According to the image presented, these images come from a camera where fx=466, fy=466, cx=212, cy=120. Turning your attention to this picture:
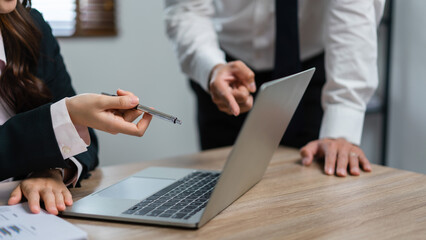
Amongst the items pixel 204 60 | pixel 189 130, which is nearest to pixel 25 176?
pixel 204 60

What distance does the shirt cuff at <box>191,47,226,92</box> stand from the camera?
129 centimetres

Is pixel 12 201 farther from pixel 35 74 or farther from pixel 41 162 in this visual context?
pixel 35 74

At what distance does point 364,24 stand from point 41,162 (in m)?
0.81

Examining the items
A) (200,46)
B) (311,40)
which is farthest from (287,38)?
(200,46)

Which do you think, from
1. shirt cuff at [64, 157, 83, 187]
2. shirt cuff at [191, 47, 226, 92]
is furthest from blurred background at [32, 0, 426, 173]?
shirt cuff at [64, 157, 83, 187]

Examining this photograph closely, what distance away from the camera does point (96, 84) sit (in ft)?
7.84

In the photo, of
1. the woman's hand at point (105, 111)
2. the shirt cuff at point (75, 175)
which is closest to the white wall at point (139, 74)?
the shirt cuff at point (75, 175)

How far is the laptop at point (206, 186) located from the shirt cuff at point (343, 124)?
0.28 metres

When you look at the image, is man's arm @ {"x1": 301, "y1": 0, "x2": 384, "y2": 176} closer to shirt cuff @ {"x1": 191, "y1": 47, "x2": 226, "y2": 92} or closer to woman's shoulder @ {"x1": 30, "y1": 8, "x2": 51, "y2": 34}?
shirt cuff @ {"x1": 191, "y1": 47, "x2": 226, "y2": 92}

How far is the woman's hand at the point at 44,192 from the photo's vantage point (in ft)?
2.39

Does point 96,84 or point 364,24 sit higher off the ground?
point 364,24

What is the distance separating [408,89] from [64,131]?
2113 mm

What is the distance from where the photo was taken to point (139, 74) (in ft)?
8.29

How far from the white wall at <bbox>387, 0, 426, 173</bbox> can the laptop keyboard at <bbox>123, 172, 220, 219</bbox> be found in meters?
1.76
